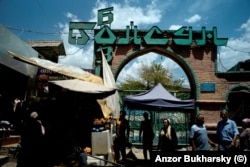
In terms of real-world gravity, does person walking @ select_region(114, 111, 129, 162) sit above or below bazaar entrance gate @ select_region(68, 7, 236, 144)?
below

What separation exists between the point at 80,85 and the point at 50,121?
1.95 m

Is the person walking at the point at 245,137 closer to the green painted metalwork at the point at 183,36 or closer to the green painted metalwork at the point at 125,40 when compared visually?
the green painted metalwork at the point at 183,36

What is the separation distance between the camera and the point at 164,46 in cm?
1583

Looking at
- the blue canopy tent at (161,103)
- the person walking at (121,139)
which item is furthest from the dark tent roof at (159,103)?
the person walking at (121,139)

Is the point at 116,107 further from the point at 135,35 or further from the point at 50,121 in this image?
the point at 135,35

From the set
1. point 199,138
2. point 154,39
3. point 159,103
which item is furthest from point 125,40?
point 199,138

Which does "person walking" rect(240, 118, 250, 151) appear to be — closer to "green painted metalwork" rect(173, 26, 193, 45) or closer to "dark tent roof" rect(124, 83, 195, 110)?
"dark tent roof" rect(124, 83, 195, 110)

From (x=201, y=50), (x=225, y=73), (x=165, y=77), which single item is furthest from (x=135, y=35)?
(x=165, y=77)

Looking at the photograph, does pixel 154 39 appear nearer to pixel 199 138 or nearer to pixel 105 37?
pixel 105 37

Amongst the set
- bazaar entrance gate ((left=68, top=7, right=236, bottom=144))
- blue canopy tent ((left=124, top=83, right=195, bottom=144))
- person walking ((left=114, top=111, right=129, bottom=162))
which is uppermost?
bazaar entrance gate ((left=68, top=7, right=236, bottom=144))

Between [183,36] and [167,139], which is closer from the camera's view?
[167,139]

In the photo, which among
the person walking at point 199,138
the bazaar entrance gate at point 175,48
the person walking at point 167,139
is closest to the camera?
the person walking at point 199,138

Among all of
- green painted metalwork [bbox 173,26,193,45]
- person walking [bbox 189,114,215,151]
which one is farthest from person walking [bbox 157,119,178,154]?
green painted metalwork [bbox 173,26,193,45]

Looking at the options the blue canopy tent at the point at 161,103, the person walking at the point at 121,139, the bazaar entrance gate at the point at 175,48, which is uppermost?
the bazaar entrance gate at the point at 175,48
